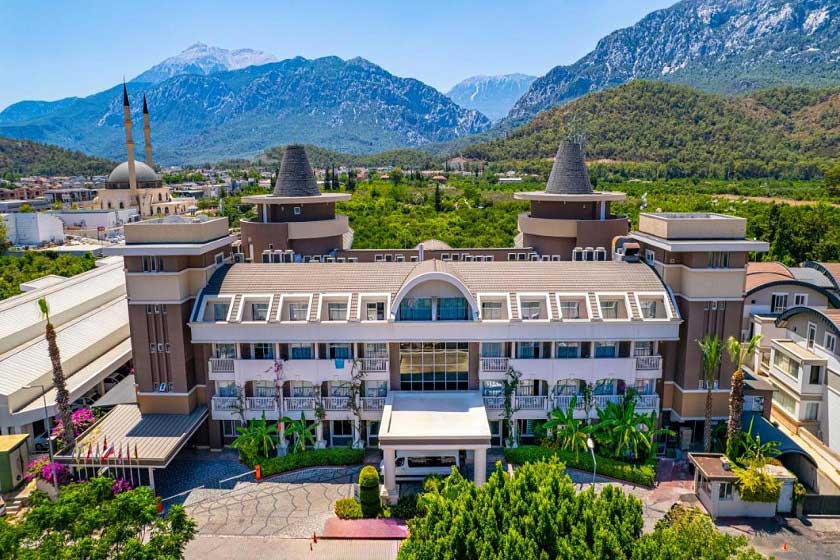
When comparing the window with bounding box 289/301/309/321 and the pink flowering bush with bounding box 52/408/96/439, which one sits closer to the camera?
the pink flowering bush with bounding box 52/408/96/439

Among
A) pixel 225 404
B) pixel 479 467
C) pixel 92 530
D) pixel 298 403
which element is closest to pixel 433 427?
pixel 479 467

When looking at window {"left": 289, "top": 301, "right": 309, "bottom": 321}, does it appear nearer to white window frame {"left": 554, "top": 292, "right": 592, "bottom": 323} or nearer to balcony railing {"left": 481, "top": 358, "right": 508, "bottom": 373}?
balcony railing {"left": 481, "top": 358, "right": 508, "bottom": 373}

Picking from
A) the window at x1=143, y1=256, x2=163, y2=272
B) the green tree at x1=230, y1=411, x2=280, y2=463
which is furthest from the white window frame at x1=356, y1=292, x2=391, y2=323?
the window at x1=143, y1=256, x2=163, y2=272

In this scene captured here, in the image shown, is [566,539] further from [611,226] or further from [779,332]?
[779,332]

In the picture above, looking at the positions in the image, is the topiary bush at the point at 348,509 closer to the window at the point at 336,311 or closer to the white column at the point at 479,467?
the white column at the point at 479,467

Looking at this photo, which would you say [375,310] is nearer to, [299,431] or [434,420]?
[434,420]

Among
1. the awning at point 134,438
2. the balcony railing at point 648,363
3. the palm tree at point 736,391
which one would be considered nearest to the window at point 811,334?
the palm tree at point 736,391

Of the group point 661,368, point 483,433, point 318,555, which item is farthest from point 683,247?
point 318,555
